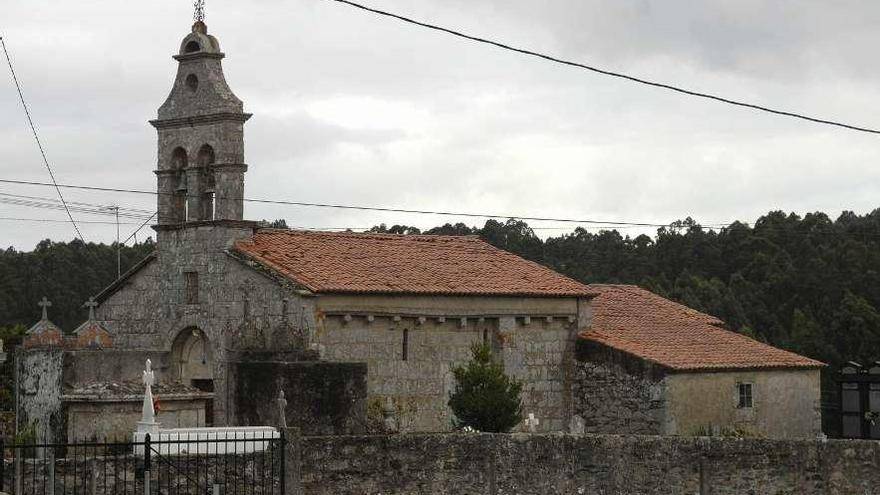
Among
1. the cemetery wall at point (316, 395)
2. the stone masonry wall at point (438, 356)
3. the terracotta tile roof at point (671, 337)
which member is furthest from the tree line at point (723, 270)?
the cemetery wall at point (316, 395)

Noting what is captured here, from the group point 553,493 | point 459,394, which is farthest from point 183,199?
point 553,493

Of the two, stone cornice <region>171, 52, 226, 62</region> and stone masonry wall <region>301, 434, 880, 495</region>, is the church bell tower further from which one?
stone masonry wall <region>301, 434, 880, 495</region>

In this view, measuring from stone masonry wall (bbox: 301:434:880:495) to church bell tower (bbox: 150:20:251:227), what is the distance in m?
11.6

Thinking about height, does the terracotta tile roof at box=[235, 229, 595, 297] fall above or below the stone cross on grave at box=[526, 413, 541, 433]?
above

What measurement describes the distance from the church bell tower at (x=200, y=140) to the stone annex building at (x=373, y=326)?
4 cm

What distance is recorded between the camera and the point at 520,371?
→ 38.8m

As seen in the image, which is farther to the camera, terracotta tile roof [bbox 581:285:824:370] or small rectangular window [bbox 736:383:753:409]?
small rectangular window [bbox 736:383:753:409]

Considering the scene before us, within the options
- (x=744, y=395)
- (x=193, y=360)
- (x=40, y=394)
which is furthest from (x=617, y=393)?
(x=40, y=394)

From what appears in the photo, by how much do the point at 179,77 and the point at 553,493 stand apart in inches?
569

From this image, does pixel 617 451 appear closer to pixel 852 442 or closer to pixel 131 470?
pixel 852 442

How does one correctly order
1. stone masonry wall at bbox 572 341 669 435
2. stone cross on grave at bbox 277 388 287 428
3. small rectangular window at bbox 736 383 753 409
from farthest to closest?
small rectangular window at bbox 736 383 753 409
stone masonry wall at bbox 572 341 669 435
stone cross on grave at bbox 277 388 287 428

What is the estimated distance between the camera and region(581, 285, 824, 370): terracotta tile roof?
3878cm

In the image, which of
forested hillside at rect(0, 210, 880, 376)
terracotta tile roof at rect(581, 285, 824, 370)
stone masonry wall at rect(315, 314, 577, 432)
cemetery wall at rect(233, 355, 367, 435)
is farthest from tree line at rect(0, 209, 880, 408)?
cemetery wall at rect(233, 355, 367, 435)

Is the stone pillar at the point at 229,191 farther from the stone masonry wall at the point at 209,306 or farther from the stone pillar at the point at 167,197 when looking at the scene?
the stone pillar at the point at 167,197
